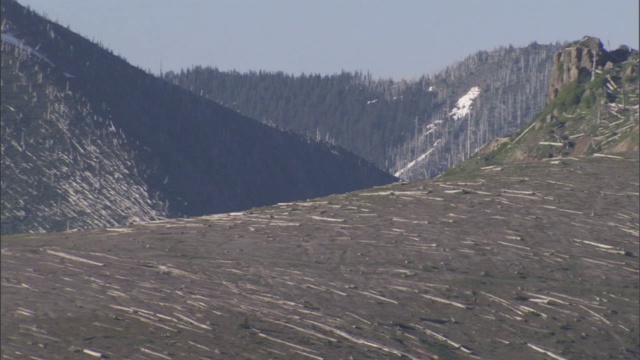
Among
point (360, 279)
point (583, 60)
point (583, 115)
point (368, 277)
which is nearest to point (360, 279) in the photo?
point (360, 279)

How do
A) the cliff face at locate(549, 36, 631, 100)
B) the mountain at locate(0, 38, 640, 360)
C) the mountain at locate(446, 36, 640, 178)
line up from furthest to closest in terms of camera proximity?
1. the cliff face at locate(549, 36, 631, 100)
2. the mountain at locate(446, 36, 640, 178)
3. the mountain at locate(0, 38, 640, 360)

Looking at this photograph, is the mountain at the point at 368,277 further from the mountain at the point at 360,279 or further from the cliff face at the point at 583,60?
the cliff face at the point at 583,60

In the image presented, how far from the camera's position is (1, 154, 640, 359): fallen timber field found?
46031mm

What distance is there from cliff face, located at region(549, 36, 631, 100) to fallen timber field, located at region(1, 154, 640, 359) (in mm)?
38897

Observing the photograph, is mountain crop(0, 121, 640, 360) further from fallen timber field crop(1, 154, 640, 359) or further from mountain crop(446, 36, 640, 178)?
mountain crop(446, 36, 640, 178)

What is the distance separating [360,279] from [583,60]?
65693 millimetres

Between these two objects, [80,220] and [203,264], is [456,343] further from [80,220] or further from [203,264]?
[80,220]

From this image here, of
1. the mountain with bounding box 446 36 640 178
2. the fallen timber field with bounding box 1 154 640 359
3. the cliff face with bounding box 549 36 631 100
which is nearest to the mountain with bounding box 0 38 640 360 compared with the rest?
the fallen timber field with bounding box 1 154 640 359

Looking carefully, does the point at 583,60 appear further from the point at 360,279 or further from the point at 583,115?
the point at 360,279

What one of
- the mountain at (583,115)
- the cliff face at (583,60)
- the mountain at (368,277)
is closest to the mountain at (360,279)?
the mountain at (368,277)

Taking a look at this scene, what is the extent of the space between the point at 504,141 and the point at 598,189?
37.3m

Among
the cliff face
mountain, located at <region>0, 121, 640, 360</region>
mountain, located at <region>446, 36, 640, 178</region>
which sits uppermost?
the cliff face

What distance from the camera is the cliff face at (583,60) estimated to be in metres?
118

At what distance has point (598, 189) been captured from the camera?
77188mm
